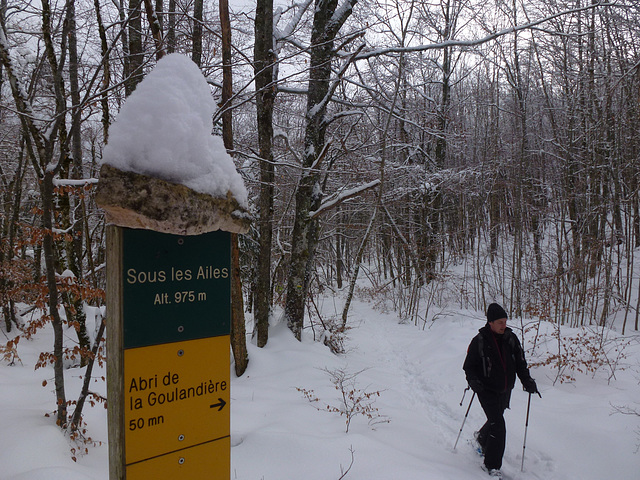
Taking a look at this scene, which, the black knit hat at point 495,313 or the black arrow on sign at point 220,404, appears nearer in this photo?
the black arrow on sign at point 220,404

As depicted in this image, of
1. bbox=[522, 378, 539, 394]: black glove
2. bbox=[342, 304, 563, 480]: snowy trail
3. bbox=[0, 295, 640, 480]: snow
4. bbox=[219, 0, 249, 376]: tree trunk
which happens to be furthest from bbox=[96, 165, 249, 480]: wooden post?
bbox=[522, 378, 539, 394]: black glove

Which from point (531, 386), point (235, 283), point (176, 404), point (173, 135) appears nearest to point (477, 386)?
point (531, 386)

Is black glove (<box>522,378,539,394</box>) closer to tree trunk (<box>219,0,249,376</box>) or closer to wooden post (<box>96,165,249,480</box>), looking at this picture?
tree trunk (<box>219,0,249,376</box>)

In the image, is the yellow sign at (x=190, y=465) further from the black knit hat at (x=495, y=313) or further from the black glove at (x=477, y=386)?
the black knit hat at (x=495, y=313)

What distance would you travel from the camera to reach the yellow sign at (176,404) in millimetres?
1536

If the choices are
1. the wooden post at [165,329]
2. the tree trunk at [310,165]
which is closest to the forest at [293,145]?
the tree trunk at [310,165]

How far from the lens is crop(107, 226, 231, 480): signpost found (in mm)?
1526

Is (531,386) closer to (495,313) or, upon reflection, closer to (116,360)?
(495,313)

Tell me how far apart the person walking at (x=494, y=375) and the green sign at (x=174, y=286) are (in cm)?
386

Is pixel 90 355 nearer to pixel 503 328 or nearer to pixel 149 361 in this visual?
pixel 149 361

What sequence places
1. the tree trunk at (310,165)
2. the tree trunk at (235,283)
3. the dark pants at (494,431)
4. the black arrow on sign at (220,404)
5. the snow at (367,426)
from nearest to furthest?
the black arrow on sign at (220,404), the snow at (367,426), the dark pants at (494,431), the tree trunk at (235,283), the tree trunk at (310,165)

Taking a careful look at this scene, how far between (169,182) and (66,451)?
10.1 ft

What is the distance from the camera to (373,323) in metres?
13.9

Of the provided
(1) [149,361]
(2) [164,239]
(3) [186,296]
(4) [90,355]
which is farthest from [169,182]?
(4) [90,355]
